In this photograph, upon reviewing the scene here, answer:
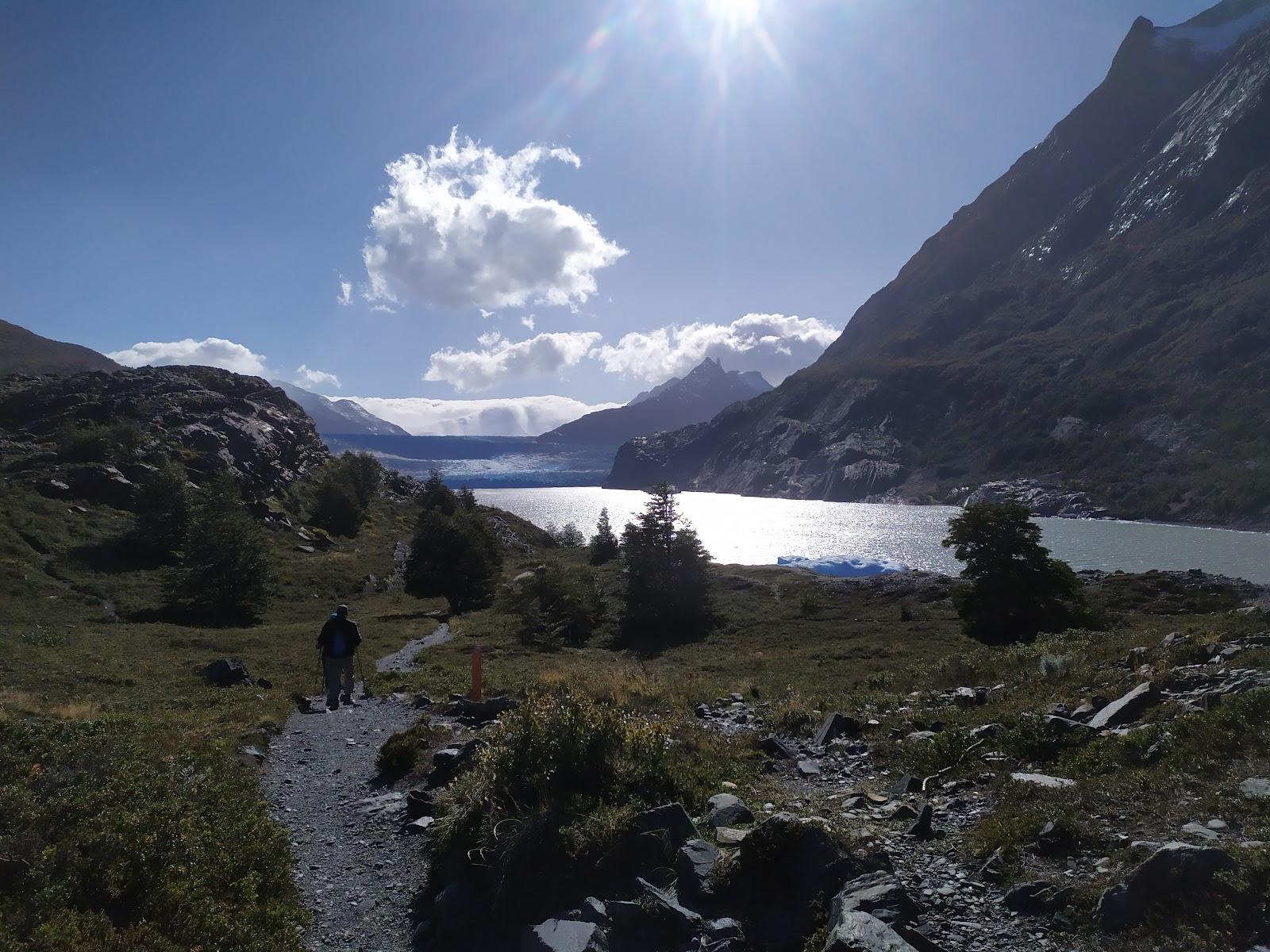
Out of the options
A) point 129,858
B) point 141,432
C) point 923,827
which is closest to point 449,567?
point 141,432

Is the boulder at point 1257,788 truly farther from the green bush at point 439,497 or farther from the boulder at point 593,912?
the green bush at point 439,497

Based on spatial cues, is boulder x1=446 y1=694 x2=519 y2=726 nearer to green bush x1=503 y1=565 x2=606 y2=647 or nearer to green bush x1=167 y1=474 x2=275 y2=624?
green bush x1=503 y1=565 x2=606 y2=647

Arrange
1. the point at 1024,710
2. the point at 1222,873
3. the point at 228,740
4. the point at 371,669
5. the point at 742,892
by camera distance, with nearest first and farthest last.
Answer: the point at 1222,873
the point at 742,892
the point at 1024,710
the point at 228,740
the point at 371,669

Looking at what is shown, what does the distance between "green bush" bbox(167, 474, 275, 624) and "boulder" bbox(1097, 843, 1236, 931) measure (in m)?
48.0

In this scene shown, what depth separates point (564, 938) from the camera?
6.41 m

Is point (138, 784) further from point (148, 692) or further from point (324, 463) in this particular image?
point (324, 463)

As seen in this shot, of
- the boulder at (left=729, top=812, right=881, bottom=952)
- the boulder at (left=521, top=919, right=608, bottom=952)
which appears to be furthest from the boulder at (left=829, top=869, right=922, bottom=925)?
the boulder at (left=521, top=919, right=608, bottom=952)

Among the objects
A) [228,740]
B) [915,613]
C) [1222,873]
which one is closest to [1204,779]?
[1222,873]

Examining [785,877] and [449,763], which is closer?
[785,877]

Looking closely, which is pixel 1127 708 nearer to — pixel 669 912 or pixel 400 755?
pixel 669 912

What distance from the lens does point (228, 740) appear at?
1333cm

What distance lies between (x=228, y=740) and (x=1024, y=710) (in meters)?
15.9

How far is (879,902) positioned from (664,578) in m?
53.5

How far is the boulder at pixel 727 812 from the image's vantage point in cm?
828
